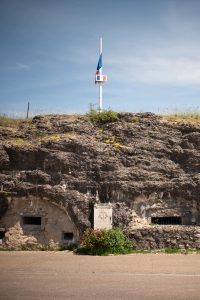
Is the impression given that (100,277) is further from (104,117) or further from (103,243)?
(104,117)

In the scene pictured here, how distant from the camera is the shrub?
12562 millimetres

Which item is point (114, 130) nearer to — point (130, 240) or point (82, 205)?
point (82, 205)

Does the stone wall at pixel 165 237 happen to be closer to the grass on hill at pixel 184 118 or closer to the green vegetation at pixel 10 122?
the grass on hill at pixel 184 118

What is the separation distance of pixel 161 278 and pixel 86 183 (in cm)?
663

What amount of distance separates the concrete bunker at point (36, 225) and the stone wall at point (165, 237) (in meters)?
2.60

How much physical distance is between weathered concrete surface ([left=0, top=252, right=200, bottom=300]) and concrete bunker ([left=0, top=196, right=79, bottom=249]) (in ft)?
4.89

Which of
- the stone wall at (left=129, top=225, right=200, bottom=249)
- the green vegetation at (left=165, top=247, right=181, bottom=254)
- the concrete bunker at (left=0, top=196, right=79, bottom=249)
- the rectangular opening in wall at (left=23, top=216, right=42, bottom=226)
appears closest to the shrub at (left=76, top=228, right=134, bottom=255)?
the stone wall at (left=129, top=225, right=200, bottom=249)

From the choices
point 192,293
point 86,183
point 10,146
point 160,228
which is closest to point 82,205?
point 86,183

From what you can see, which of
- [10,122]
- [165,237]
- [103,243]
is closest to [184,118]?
[165,237]

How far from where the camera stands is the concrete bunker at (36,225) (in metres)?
13.9

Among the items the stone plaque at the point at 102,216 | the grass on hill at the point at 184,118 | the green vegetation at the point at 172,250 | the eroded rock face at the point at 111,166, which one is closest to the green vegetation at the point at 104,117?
the eroded rock face at the point at 111,166

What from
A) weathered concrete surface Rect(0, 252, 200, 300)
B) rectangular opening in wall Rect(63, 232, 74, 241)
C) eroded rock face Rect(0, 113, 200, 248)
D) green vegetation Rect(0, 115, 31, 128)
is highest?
green vegetation Rect(0, 115, 31, 128)

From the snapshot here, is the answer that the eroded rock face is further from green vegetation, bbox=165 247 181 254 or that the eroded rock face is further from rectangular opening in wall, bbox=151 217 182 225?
green vegetation, bbox=165 247 181 254

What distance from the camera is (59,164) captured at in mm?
14812
